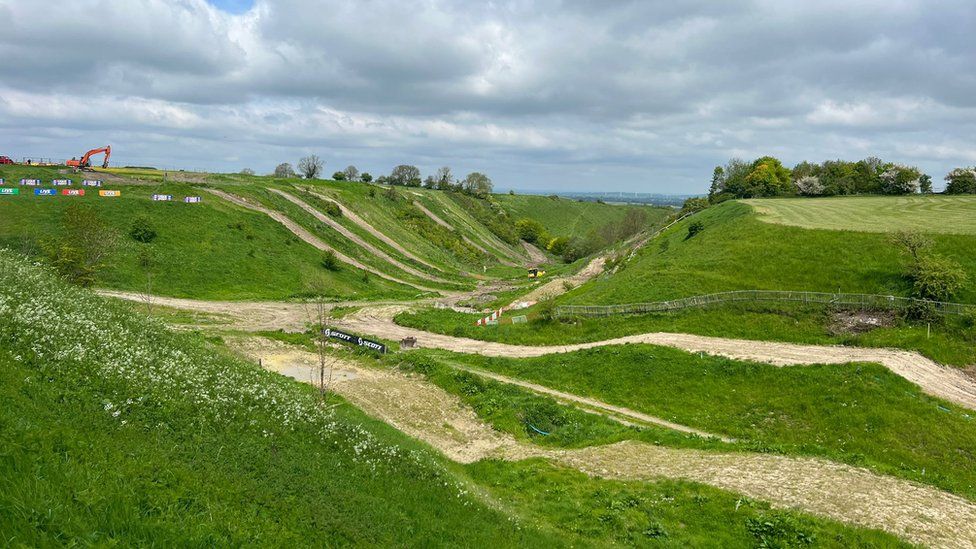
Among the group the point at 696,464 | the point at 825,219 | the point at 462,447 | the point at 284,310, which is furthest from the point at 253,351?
the point at 825,219

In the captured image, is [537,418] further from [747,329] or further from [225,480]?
[747,329]

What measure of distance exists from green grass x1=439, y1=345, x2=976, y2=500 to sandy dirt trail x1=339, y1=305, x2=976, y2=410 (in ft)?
4.25

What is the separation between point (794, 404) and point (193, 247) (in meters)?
64.3

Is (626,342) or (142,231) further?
(142,231)

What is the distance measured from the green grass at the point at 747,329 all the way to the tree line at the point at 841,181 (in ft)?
184

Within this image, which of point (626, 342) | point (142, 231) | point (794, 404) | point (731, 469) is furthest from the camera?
point (142, 231)

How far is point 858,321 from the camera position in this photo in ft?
119

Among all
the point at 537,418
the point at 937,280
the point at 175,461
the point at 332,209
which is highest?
the point at 332,209

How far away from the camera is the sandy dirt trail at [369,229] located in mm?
98400

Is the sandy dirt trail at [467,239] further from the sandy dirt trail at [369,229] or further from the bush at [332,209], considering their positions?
the bush at [332,209]

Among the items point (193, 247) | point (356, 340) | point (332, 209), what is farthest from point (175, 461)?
point (332, 209)

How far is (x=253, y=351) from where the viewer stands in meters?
39.6

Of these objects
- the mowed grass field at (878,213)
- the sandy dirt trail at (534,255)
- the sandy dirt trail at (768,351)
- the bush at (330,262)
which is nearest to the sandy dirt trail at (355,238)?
the bush at (330,262)

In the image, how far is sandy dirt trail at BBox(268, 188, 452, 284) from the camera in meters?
90.6
